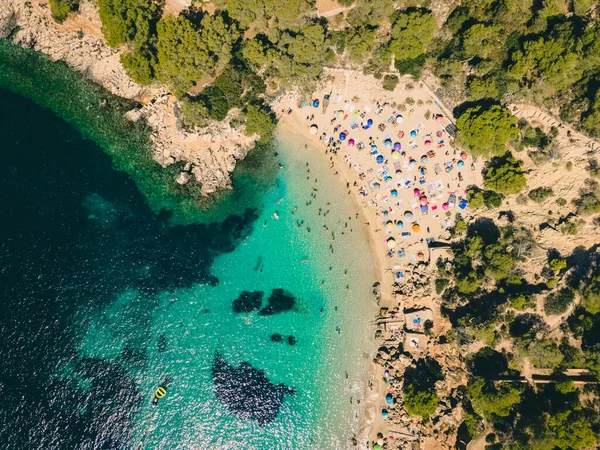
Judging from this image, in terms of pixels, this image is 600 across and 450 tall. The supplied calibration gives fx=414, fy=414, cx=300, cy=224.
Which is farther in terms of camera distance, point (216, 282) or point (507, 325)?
point (216, 282)

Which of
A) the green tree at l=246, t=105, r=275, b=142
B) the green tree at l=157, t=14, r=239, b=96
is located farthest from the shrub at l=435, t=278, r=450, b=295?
the green tree at l=157, t=14, r=239, b=96

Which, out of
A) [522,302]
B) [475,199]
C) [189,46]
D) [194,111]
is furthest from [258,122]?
[522,302]

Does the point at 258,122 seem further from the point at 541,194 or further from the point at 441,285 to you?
the point at 541,194

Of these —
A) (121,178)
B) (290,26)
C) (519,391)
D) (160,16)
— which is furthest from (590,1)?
(121,178)

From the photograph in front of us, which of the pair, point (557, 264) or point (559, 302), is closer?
point (559, 302)

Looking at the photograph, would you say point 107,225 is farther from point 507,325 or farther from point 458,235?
point 507,325

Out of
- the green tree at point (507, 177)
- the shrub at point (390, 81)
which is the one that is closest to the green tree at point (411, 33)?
the shrub at point (390, 81)

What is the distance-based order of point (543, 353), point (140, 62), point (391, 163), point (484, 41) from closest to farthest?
point (543, 353)
point (484, 41)
point (140, 62)
point (391, 163)
